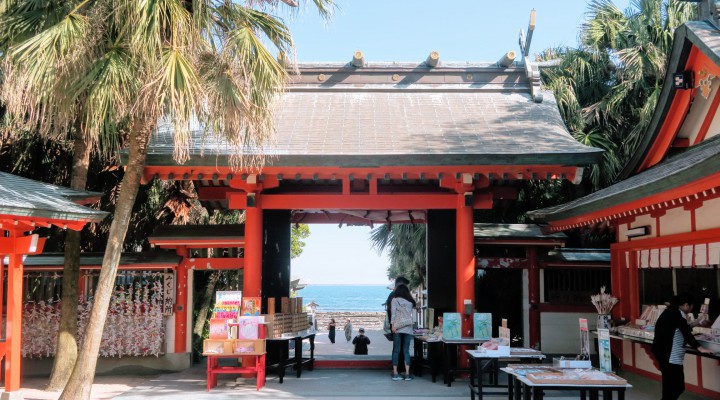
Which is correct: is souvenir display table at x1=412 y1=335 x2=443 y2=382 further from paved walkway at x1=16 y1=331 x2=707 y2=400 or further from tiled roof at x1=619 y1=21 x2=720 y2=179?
tiled roof at x1=619 y1=21 x2=720 y2=179

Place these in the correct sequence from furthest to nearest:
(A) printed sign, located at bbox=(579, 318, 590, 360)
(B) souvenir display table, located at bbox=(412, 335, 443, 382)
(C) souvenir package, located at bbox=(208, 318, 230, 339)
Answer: (B) souvenir display table, located at bbox=(412, 335, 443, 382), (C) souvenir package, located at bbox=(208, 318, 230, 339), (A) printed sign, located at bbox=(579, 318, 590, 360)

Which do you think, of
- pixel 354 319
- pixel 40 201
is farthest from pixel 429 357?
pixel 354 319

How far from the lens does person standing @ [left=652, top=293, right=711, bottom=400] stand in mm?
8250

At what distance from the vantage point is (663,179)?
782cm

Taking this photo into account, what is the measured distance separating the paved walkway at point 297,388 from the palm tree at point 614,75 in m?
6.95

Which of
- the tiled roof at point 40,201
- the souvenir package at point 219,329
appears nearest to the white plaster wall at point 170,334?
the souvenir package at point 219,329

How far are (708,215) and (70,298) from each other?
31.3 feet

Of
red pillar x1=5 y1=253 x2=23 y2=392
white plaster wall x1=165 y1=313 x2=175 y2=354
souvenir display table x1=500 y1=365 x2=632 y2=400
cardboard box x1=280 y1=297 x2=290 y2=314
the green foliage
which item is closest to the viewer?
souvenir display table x1=500 y1=365 x2=632 y2=400

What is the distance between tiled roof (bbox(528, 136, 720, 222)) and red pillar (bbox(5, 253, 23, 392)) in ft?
26.1

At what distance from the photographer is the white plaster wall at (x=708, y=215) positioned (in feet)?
27.6

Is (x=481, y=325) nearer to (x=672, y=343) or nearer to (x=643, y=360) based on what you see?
(x=643, y=360)

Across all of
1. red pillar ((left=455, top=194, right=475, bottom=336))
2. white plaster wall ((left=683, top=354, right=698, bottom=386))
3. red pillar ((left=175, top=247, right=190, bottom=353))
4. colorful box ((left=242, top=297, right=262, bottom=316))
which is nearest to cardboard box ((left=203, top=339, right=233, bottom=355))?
colorful box ((left=242, top=297, right=262, bottom=316))

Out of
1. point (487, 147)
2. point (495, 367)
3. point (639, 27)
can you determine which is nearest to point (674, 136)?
point (487, 147)

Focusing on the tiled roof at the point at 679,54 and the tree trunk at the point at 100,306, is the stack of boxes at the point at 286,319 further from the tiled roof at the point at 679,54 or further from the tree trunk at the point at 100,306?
the tiled roof at the point at 679,54
